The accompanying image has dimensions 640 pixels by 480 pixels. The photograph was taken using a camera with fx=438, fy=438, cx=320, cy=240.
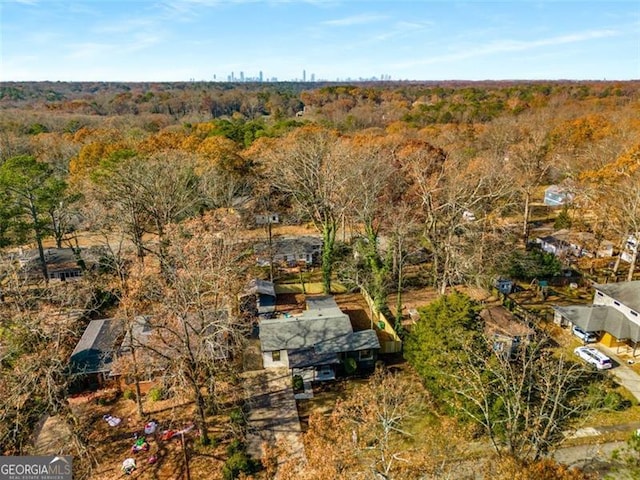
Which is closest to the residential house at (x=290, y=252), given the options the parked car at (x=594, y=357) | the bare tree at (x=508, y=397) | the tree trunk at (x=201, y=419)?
the tree trunk at (x=201, y=419)

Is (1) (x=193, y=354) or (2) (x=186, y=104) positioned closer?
(1) (x=193, y=354)

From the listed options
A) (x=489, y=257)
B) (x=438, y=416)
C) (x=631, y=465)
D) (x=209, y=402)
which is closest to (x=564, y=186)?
(x=489, y=257)

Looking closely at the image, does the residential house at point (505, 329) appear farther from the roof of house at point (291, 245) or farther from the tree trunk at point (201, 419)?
the roof of house at point (291, 245)

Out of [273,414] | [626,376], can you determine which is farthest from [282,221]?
[626,376]

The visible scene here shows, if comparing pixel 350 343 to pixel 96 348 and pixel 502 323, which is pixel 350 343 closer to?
pixel 502 323

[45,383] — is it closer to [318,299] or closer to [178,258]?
[178,258]

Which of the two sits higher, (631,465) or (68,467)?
(631,465)
